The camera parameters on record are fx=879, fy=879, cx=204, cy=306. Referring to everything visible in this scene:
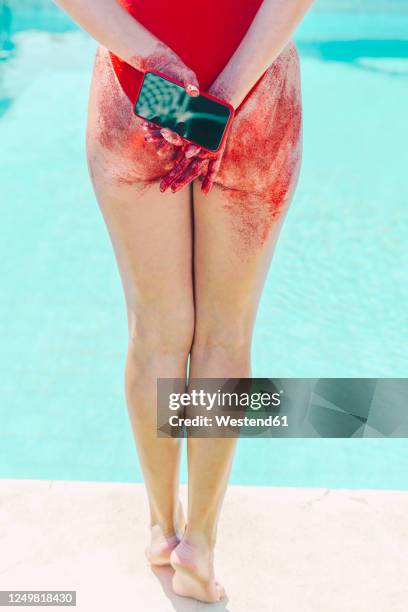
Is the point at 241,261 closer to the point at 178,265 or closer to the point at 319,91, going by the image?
the point at 178,265

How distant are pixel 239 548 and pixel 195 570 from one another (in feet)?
0.68

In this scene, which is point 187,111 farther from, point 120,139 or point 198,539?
point 198,539

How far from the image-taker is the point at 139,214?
1417 mm

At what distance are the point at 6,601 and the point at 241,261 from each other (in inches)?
30.5

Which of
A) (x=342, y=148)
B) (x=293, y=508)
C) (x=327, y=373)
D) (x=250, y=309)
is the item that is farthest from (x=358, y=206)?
(x=250, y=309)

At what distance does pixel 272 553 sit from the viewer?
177 cm

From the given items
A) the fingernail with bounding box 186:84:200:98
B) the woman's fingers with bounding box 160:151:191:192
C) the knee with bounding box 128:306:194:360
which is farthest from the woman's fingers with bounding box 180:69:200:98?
the knee with bounding box 128:306:194:360

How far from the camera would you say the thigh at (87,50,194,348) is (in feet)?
4.51

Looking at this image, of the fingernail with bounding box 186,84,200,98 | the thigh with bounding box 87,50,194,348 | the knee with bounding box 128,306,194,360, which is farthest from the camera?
the knee with bounding box 128,306,194,360

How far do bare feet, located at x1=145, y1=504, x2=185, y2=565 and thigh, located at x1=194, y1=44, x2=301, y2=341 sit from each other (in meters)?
0.44

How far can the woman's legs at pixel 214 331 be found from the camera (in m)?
1.42

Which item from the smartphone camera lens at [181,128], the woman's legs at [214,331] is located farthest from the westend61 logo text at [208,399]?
the smartphone camera lens at [181,128]

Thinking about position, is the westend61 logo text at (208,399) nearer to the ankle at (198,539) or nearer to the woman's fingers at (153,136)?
the ankle at (198,539)

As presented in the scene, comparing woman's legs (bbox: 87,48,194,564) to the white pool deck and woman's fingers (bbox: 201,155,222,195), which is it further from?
the white pool deck
